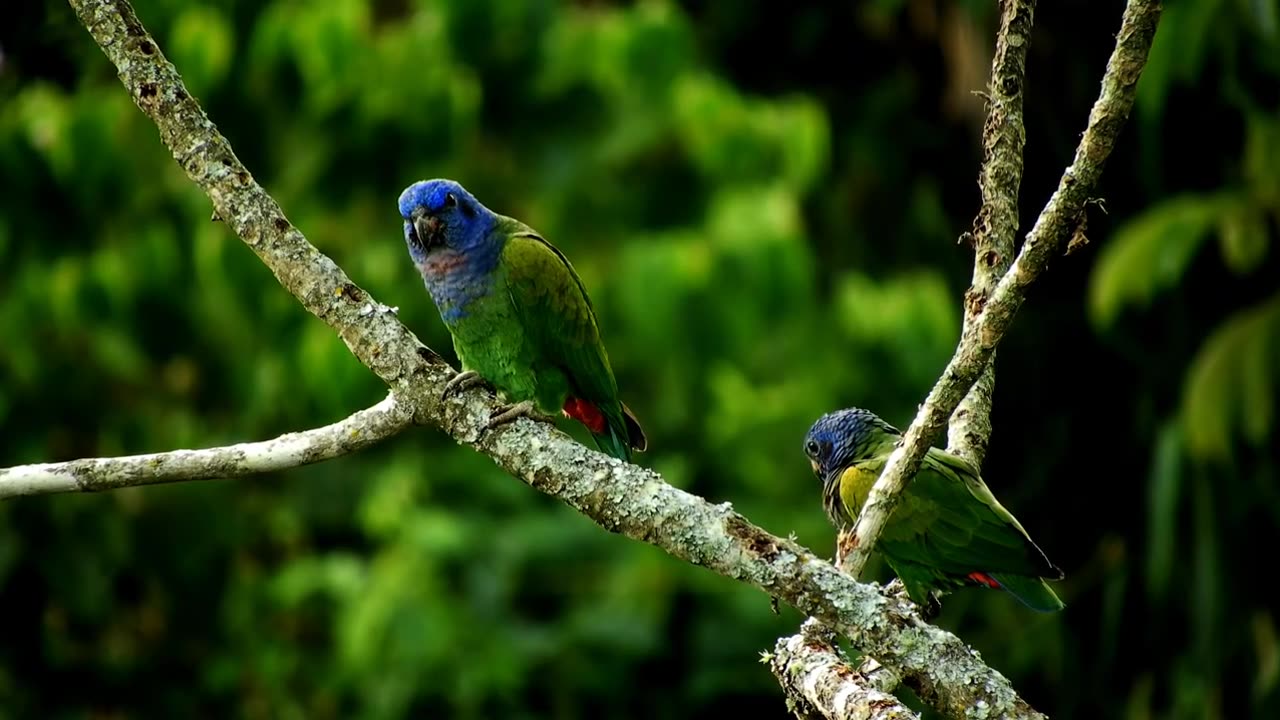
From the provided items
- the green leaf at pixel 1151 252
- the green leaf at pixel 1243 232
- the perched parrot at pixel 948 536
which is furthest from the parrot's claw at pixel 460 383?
the green leaf at pixel 1243 232

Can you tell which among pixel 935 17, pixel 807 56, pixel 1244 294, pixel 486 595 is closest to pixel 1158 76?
pixel 1244 294

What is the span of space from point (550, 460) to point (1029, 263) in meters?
1.00

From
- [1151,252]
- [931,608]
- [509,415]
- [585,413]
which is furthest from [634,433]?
[1151,252]

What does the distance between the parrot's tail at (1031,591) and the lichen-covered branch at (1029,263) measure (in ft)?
3.42

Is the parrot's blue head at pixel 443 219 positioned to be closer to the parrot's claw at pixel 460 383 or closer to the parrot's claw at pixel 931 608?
the parrot's claw at pixel 460 383

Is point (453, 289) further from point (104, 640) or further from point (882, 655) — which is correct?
point (104, 640)

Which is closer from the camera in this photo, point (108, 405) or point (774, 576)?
point (774, 576)

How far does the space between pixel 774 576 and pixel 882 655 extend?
238mm

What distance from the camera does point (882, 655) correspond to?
2.73 m

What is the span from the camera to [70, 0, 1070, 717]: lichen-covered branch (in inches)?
107

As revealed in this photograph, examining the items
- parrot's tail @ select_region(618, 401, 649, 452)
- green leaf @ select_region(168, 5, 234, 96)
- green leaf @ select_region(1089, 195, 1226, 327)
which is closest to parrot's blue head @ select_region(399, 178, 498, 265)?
parrot's tail @ select_region(618, 401, 649, 452)

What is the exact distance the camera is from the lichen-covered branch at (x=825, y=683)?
261 cm

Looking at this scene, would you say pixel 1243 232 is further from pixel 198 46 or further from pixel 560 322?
pixel 198 46

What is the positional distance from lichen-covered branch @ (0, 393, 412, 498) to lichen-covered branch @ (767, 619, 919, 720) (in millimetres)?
882
